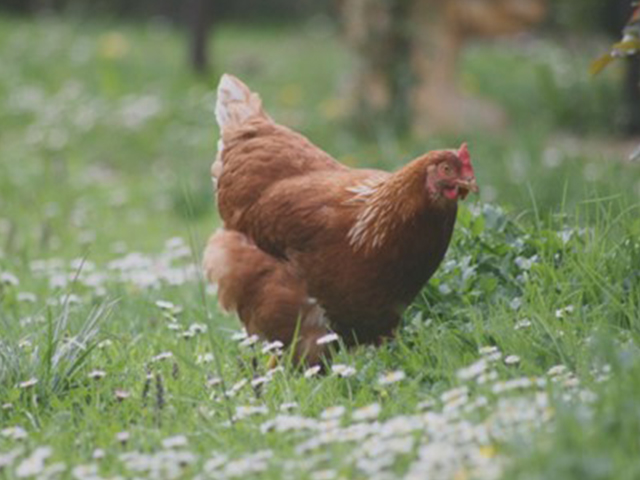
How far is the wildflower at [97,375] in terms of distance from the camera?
3.67 metres

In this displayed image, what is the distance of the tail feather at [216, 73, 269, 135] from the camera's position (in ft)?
16.2

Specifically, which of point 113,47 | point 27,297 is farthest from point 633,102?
point 27,297

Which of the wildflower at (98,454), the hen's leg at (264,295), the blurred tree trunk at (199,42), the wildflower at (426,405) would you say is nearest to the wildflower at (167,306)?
the hen's leg at (264,295)

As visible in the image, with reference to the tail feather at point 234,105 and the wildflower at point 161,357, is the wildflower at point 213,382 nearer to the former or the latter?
the wildflower at point 161,357

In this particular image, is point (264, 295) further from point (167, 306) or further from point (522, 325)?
point (522, 325)

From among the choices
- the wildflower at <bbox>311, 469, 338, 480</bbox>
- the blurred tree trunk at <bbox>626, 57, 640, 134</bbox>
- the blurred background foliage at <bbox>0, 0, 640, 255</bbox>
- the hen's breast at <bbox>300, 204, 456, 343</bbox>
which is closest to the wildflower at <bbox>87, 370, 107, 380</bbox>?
the hen's breast at <bbox>300, 204, 456, 343</bbox>

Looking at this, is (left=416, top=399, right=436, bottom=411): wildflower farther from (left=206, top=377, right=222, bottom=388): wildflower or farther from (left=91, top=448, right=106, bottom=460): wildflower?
(left=91, top=448, right=106, bottom=460): wildflower

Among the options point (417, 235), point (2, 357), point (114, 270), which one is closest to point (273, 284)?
point (417, 235)

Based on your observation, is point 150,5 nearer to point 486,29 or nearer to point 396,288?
point 486,29

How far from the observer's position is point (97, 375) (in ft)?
12.1

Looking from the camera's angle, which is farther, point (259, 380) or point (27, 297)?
point (27, 297)

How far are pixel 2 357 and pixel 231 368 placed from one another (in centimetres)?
79

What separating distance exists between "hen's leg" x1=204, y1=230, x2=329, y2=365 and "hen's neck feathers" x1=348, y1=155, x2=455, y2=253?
320 millimetres

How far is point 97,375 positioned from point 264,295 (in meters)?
0.78
